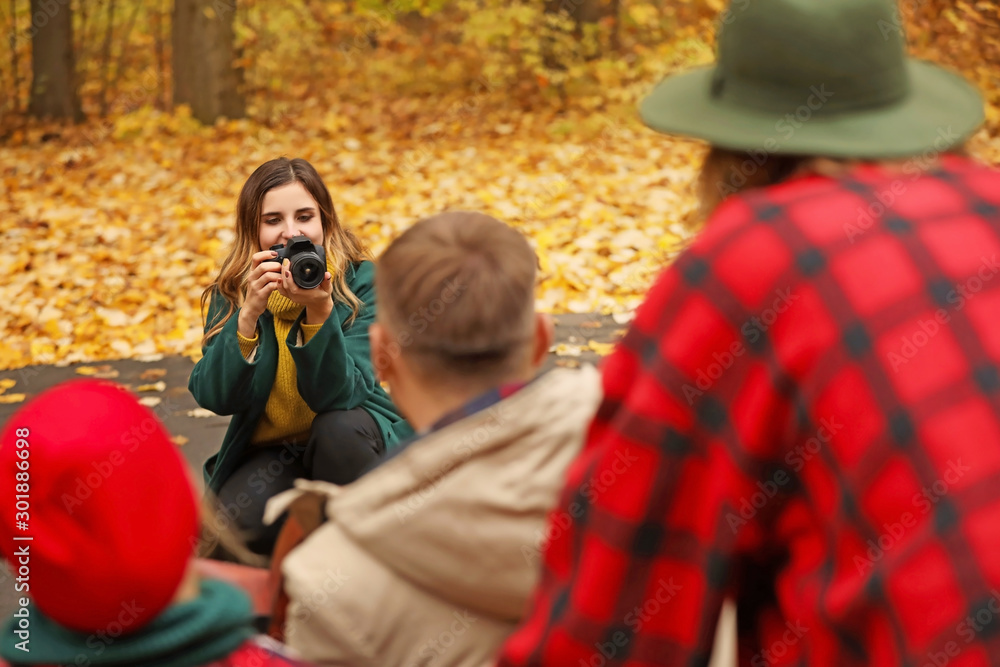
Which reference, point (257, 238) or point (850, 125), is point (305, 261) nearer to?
point (257, 238)

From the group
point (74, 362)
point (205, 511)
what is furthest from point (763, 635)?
point (74, 362)

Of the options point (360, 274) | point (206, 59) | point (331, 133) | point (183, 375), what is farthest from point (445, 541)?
point (206, 59)

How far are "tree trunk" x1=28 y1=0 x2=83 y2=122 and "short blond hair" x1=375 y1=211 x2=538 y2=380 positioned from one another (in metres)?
11.1

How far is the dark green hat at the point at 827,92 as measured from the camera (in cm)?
131

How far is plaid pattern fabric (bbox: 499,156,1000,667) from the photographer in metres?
1.07

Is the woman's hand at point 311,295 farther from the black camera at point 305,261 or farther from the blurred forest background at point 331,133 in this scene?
the blurred forest background at point 331,133

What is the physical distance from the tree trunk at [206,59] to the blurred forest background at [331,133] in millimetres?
22

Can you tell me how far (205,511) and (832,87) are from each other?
113 centimetres

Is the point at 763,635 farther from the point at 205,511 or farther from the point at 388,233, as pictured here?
the point at 388,233

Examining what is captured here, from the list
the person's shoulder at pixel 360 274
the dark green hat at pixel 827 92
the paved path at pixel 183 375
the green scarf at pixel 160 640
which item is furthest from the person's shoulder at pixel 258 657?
the paved path at pixel 183 375

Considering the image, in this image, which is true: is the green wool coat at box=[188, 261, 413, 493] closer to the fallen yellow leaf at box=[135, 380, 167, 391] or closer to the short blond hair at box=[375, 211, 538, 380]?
the short blond hair at box=[375, 211, 538, 380]

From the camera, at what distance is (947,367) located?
3.58 ft

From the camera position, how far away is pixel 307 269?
2830mm

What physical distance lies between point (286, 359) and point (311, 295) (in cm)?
25
